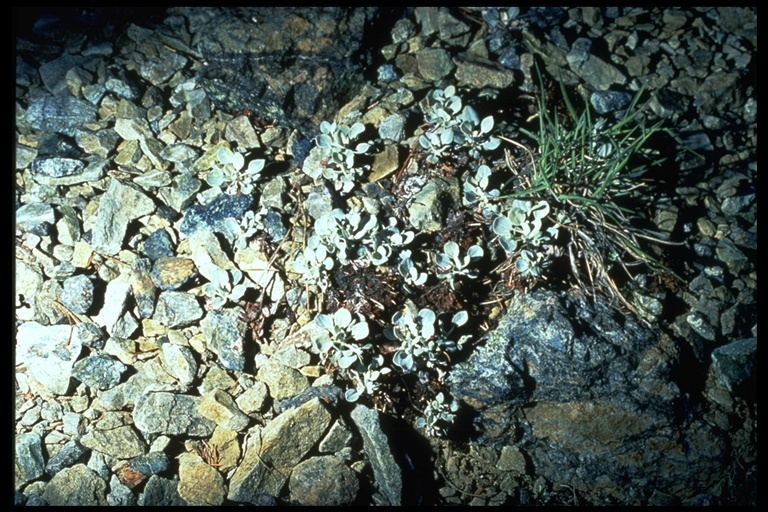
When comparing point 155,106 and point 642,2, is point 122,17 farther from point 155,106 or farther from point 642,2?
point 642,2

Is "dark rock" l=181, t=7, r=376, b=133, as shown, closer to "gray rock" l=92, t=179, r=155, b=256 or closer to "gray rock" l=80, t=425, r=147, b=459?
"gray rock" l=92, t=179, r=155, b=256

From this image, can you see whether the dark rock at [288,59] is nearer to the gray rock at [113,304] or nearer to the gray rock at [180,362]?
the gray rock at [113,304]

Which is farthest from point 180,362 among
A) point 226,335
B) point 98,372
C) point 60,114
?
point 60,114

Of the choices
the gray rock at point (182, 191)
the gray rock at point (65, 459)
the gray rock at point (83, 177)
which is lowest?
the gray rock at point (65, 459)

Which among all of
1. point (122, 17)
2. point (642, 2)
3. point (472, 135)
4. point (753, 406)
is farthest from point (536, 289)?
point (122, 17)

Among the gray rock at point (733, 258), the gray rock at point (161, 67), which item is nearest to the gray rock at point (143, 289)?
the gray rock at point (161, 67)

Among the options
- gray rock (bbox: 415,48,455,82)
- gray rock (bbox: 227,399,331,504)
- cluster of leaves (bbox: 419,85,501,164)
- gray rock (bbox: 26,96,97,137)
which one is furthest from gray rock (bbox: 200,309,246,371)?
gray rock (bbox: 415,48,455,82)

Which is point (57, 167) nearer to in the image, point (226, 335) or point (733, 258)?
point (226, 335)
